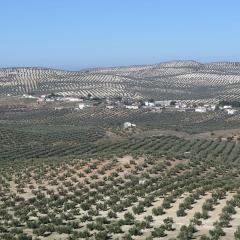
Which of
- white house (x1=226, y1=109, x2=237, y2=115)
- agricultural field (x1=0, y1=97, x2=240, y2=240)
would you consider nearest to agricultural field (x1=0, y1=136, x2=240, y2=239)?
agricultural field (x1=0, y1=97, x2=240, y2=240)

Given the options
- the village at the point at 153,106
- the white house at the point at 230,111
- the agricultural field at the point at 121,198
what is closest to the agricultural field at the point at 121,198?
the agricultural field at the point at 121,198

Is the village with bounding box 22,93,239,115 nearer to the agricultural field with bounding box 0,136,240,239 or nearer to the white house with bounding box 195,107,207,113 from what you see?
the white house with bounding box 195,107,207,113

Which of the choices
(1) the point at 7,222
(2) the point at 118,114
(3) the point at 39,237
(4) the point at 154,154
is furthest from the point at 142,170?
(2) the point at 118,114

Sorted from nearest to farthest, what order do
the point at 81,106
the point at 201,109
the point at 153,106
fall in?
the point at 201,109, the point at 81,106, the point at 153,106

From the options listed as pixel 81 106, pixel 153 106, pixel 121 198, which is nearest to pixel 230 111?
pixel 153 106

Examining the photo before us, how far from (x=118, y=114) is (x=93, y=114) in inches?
272

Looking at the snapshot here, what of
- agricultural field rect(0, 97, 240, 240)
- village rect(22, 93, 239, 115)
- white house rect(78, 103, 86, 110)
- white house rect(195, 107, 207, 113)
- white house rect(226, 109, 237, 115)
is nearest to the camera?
agricultural field rect(0, 97, 240, 240)

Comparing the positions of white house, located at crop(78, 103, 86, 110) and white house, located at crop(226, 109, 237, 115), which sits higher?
white house, located at crop(78, 103, 86, 110)

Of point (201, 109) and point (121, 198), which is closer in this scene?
point (121, 198)

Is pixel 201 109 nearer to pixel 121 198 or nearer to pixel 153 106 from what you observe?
pixel 153 106

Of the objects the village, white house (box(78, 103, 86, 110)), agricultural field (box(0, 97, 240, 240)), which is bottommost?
the village

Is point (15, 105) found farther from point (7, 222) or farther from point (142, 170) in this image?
point (7, 222)

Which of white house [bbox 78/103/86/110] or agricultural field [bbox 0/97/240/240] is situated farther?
white house [bbox 78/103/86/110]

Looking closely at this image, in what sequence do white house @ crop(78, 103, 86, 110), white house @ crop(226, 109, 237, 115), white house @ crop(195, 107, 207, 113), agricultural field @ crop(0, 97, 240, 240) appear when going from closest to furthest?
agricultural field @ crop(0, 97, 240, 240), white house @ crop(226, 109, 237, 115), white house @ crop(195, 107, 207, 113), white house @ crop(78, 103, 86, 110)
